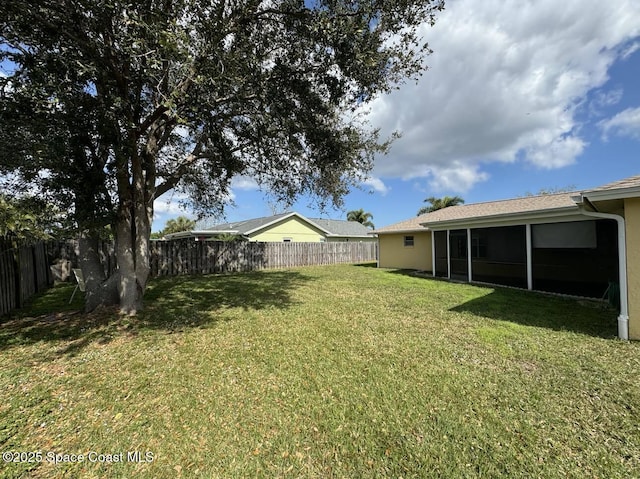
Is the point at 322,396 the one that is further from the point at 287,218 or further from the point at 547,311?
the point at 287,218

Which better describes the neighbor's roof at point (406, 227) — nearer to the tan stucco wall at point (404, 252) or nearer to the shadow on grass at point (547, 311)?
the tan stucco wall at point (404, 252)

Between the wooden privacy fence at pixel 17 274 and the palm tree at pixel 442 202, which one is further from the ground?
the palm tree at pixel 442 202

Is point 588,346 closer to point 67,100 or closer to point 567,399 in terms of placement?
point 567,399

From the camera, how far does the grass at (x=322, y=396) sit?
2.20 m

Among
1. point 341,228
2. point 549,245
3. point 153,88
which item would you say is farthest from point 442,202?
point 153,88

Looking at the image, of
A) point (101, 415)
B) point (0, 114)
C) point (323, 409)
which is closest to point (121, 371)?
point (101, 415)

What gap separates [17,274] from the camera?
6531 millimetres

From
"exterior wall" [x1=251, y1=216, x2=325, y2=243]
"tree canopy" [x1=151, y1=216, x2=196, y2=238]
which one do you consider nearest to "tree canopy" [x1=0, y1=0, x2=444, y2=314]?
"exterior wall" [x1=251, y1=216, x2=325, y2=243]

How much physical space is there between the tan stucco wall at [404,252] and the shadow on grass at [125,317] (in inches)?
335

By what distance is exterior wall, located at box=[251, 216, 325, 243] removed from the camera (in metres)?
23.0

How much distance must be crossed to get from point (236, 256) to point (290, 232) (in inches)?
371

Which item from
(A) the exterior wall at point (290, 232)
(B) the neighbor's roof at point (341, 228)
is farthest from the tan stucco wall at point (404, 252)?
(B) the neighbor's roof at point (341, 228)

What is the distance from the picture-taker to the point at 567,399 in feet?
9.70

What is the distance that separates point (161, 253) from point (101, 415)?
36.3 feet
